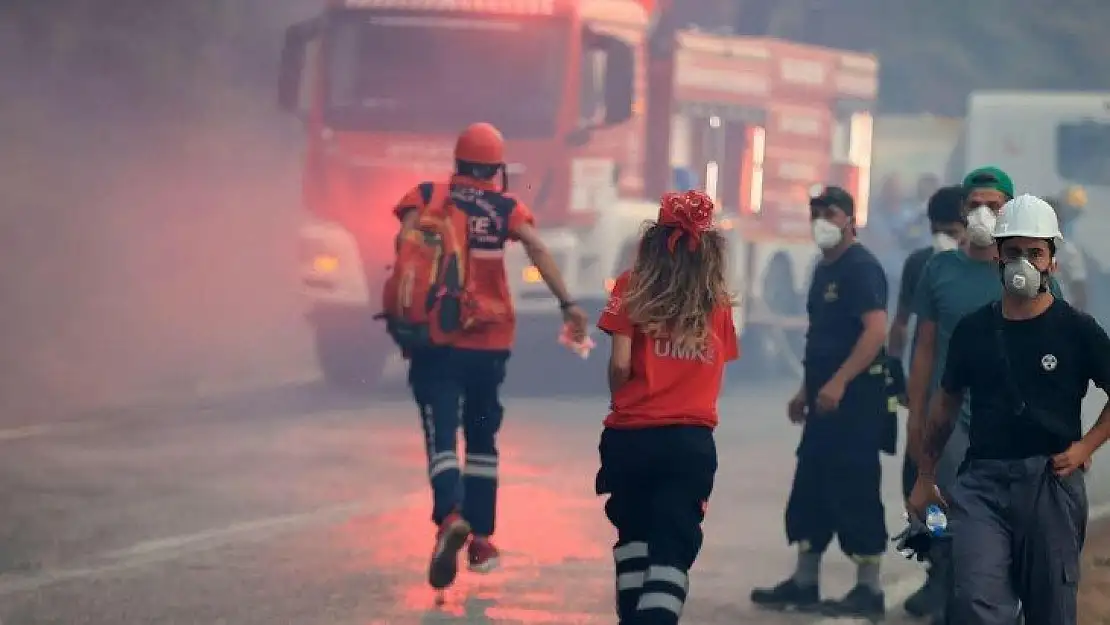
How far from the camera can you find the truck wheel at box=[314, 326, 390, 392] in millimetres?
18297

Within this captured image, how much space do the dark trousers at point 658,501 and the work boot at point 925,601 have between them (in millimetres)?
2242

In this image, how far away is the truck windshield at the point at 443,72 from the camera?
17266mm

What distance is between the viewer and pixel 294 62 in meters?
17.5

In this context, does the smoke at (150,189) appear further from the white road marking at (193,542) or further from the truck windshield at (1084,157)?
the white road marking at (193,542)

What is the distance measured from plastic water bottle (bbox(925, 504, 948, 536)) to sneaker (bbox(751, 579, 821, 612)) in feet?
7.78

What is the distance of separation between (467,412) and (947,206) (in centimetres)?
209

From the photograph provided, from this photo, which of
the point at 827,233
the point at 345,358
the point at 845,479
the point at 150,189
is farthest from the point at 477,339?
the point at 150,189

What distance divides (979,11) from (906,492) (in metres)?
33.4

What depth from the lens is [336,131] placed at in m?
17.4

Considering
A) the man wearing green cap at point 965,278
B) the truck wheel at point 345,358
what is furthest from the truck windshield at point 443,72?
the man wearing green cap at point 965,278

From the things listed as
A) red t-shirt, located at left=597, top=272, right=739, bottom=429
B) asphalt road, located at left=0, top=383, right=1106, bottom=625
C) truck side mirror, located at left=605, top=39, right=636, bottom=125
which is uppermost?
truck side mirror, located at left=605, top=39, right=636, bottom=125

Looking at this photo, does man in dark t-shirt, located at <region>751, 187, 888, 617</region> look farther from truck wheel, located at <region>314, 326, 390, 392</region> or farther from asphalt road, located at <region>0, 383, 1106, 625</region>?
truck wheel, located at <region>314, 326, 390, 392</region>

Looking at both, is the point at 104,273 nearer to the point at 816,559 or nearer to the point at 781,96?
the point at 781,96

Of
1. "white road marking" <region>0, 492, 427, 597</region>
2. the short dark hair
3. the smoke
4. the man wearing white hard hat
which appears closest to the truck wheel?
the smoke
